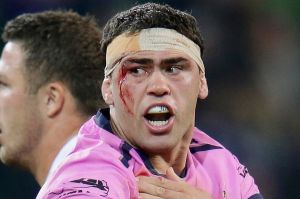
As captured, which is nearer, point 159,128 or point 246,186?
point 159,128

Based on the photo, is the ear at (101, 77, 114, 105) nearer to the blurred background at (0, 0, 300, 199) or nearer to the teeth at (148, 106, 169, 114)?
the teeth at (148, 106, 169, 114)

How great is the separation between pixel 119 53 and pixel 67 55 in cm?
97

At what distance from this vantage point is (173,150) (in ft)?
5.95

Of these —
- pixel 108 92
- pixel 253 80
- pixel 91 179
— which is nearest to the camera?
pixel 91 179

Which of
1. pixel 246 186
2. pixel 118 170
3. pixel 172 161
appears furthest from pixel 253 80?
pixel 118 170

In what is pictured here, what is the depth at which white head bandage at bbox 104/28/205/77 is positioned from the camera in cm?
175

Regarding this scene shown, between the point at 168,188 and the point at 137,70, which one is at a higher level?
the point at 137,70

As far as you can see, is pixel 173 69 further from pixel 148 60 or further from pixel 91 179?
pixel 91 179

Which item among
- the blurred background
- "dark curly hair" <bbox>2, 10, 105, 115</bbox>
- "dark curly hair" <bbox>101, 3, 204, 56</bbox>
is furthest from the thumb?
the blurred background

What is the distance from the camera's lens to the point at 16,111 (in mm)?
2717

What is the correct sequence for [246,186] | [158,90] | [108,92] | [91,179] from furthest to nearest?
[246,186], [108,92], [158,90], [91,179]

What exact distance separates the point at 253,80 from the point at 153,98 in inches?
80.8

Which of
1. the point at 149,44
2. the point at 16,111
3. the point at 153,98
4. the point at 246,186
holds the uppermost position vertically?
the point at 149,44

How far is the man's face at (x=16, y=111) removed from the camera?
8.87 feet
